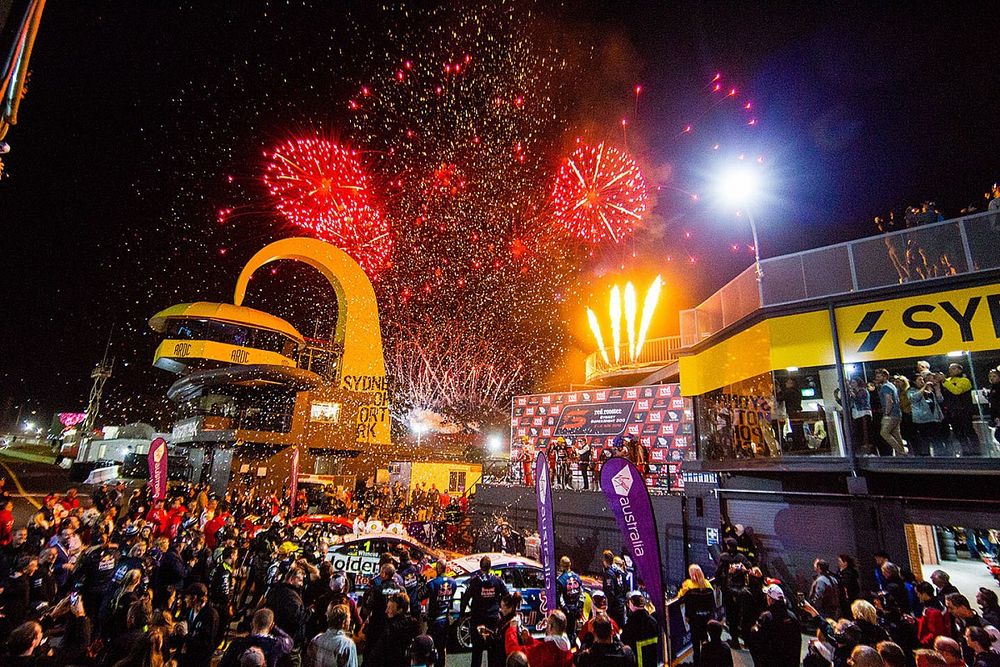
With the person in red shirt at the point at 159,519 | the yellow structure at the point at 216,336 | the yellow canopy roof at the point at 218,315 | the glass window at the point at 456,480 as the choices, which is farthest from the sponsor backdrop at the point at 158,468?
the glass window at the point at 456,480

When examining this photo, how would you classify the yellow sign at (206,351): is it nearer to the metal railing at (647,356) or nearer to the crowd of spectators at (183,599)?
the metal railing at (647,356)

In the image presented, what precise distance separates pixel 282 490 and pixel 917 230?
32227mm

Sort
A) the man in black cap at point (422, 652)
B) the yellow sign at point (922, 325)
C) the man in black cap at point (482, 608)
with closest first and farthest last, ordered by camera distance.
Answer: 1. the man in black cap at point (422, 652)
2. the man in black cap at point (482, 608)
3. the yellow sign at point (922, 325)

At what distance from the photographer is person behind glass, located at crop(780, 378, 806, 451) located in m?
11.9

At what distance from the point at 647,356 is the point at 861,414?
13181 mm

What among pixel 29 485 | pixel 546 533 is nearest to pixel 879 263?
pixel 546 533

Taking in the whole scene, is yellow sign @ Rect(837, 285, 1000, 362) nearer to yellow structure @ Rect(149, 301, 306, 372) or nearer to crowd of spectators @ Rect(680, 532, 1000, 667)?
crowd of spectators @ Rect(680, 532, 1000, 667)

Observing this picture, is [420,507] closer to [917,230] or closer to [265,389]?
[265,389]

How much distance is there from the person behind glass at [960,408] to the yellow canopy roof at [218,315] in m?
37.6

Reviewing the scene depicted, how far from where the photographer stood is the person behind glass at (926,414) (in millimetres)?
10320

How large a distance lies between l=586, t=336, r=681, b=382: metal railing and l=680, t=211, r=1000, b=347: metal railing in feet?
31.4

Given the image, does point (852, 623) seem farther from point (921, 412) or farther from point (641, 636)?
point (921, 412)

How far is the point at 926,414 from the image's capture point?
10523 mm

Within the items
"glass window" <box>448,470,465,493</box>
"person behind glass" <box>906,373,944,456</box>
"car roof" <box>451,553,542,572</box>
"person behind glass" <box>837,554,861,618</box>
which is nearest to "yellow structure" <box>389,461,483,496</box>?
"glass window" <box>448,470,465,493</box>
